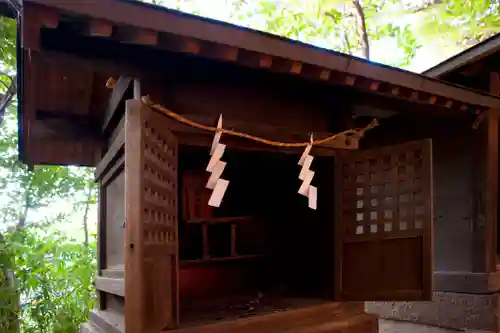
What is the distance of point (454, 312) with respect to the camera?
4598 mm

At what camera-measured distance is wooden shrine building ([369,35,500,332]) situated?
4.38 metres

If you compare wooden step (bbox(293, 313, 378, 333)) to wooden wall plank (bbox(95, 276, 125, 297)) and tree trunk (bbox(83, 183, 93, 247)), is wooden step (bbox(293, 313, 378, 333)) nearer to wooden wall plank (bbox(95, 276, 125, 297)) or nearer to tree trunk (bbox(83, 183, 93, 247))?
wooden wall plank (bbox(95, 276, 125, 297))

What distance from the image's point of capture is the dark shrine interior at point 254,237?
12.8ft

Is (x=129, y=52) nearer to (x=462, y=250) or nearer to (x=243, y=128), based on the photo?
(x=243, y=128)

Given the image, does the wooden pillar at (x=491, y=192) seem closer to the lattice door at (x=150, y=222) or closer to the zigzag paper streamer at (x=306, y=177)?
the zigzag paper streamer at (x=306, y=177)

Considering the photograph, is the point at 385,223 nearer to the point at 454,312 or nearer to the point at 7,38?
the point at 454,312

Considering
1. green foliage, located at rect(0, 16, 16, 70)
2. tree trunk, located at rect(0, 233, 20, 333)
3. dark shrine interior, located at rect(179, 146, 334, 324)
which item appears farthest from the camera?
green foliage, located at rect(0, 16, 16, 70)

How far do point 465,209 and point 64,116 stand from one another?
406cm

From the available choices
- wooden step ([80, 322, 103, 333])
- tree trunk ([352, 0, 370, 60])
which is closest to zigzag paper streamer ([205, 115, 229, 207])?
wooden step ([80, 322, 103, 333])

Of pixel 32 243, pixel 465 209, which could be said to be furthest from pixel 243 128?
pixel 32 243

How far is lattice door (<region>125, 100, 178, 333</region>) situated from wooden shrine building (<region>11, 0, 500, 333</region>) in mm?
10

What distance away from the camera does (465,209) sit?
181 inches

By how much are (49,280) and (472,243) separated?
228 inches

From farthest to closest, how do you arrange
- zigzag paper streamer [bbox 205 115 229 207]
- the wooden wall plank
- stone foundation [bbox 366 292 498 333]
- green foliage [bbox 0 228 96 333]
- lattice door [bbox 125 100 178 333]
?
1. green foliage [bbox 0 228 96 333]
2. stone foundation [bbox 366 292 498 333]
3. the wooden wall plank
4. zigzag paper streamer [bbox 205 115 229 207]
5. lattice door [bbox 125 100 178 333]
